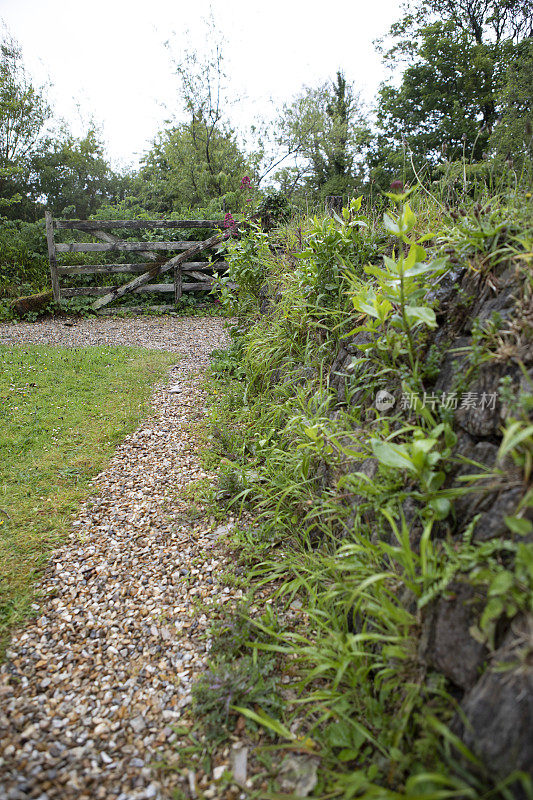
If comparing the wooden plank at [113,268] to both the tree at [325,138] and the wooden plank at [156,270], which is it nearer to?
the wooden plank at [156,270]

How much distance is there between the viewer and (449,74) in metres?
21.3

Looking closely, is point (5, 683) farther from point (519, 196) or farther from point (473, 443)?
point (519, 196)

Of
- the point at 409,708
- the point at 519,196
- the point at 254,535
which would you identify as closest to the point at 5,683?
the point at 254,535

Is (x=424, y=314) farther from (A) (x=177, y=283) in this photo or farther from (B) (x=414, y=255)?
(A) (x=177, y=283)

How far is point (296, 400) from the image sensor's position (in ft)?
10.8

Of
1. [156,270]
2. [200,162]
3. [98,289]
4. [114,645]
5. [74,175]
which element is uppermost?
[74,175]

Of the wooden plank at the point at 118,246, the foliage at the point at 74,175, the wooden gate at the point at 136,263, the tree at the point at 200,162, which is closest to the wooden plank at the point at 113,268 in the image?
the wooden gate at the point at 136,263

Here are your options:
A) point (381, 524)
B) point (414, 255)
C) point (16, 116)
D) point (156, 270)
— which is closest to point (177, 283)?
point (156, 270)

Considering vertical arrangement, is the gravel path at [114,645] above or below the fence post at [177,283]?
below

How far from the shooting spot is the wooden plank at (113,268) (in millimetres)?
9758

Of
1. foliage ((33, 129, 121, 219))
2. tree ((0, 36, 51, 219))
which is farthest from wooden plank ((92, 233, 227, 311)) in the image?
foliage ((33, 129, 121, 219))

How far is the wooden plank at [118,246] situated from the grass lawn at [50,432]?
363cm

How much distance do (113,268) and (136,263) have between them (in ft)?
2.16

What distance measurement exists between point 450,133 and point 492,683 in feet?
83.2
